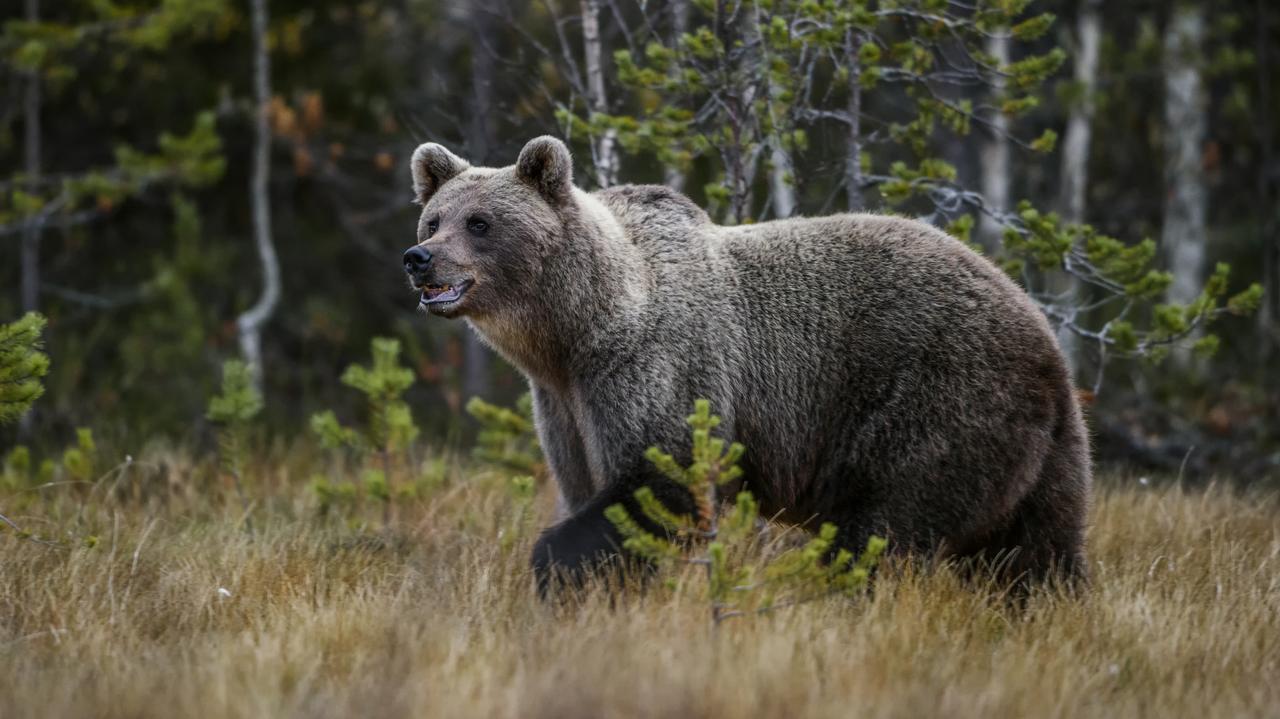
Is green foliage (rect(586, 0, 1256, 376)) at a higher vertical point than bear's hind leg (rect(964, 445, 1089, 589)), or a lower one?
higher

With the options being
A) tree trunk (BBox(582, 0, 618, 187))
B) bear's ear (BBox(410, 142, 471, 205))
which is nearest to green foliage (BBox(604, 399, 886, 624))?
bear's ear (BBox(410, 142, 471, 205))

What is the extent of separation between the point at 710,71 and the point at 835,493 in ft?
8.14

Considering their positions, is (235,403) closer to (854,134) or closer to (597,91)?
(597,91)

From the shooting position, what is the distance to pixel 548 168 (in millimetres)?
5266

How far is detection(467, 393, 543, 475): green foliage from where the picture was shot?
724 cm

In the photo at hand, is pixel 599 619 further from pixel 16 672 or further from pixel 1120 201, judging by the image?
pixel 1120 201

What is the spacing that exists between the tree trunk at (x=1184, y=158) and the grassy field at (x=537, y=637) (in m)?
9.75

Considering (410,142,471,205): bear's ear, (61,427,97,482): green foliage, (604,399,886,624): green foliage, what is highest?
(410,142,471,205): bear's ear

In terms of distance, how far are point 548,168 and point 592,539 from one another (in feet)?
5.09

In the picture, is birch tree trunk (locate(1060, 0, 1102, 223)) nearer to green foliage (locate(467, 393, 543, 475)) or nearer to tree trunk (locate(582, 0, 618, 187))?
tree trunk (locate(582, 0, 618, 187))

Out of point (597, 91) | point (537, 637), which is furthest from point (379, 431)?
point (537, 637)

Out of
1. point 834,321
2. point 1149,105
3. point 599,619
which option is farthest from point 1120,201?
point 599,619

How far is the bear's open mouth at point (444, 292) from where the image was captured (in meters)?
5.10

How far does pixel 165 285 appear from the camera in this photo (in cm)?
1164
